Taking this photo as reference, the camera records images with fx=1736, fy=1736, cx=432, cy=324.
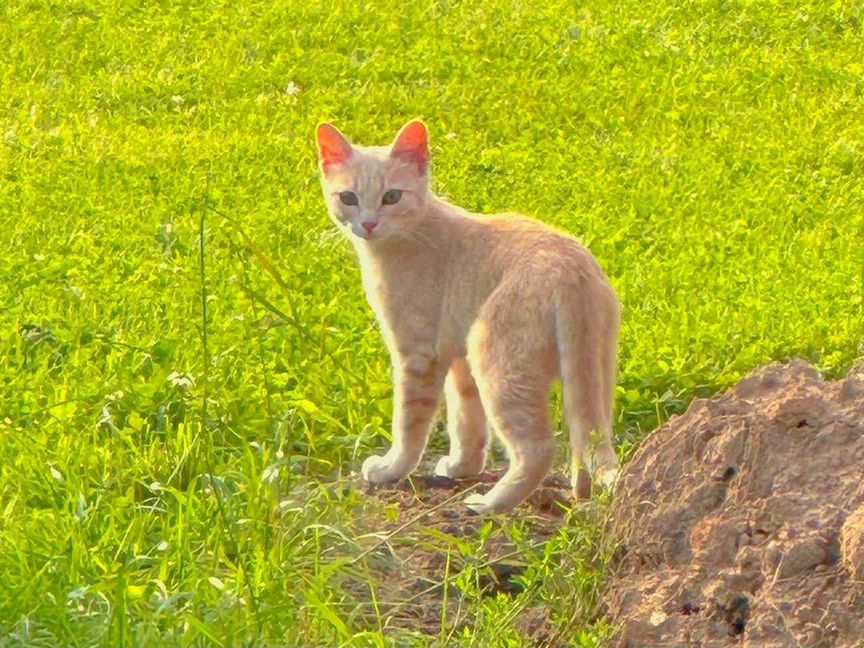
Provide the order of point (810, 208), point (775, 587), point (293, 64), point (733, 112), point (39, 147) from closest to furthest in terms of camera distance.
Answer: point (775, 587)
point (810, 208)
point (39, 147)
point (733, 112)
point (293, 64)

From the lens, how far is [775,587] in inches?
171

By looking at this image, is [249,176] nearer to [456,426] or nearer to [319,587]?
[456,426]

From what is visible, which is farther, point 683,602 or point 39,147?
point 39,147

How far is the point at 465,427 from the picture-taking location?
576cm

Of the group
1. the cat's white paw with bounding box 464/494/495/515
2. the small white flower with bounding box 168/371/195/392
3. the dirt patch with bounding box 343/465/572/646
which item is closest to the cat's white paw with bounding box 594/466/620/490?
the dirt patch with bounding box 343/465/572/646

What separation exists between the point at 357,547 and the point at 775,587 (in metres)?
1.35

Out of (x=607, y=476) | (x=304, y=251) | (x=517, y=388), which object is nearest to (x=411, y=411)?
(x=517, y=388)

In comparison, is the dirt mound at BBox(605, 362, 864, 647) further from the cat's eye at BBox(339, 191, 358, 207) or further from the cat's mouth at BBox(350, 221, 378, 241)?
the cat's eye at BBox(339, 191, 358, 207)

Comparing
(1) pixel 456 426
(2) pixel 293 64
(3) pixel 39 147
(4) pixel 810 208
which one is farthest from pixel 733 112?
(1) pixel 456 426

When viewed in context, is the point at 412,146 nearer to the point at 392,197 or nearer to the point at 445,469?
the point at 392,197

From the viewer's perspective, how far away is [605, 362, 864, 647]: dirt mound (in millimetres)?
4266

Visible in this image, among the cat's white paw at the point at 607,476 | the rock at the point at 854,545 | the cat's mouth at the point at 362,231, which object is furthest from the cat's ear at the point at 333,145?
the rock at the point at 854,545

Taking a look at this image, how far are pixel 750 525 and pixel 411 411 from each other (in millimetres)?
1453

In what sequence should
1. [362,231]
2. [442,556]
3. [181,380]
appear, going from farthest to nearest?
1. [181,380]
2. [362,231]
3. [442,556]
